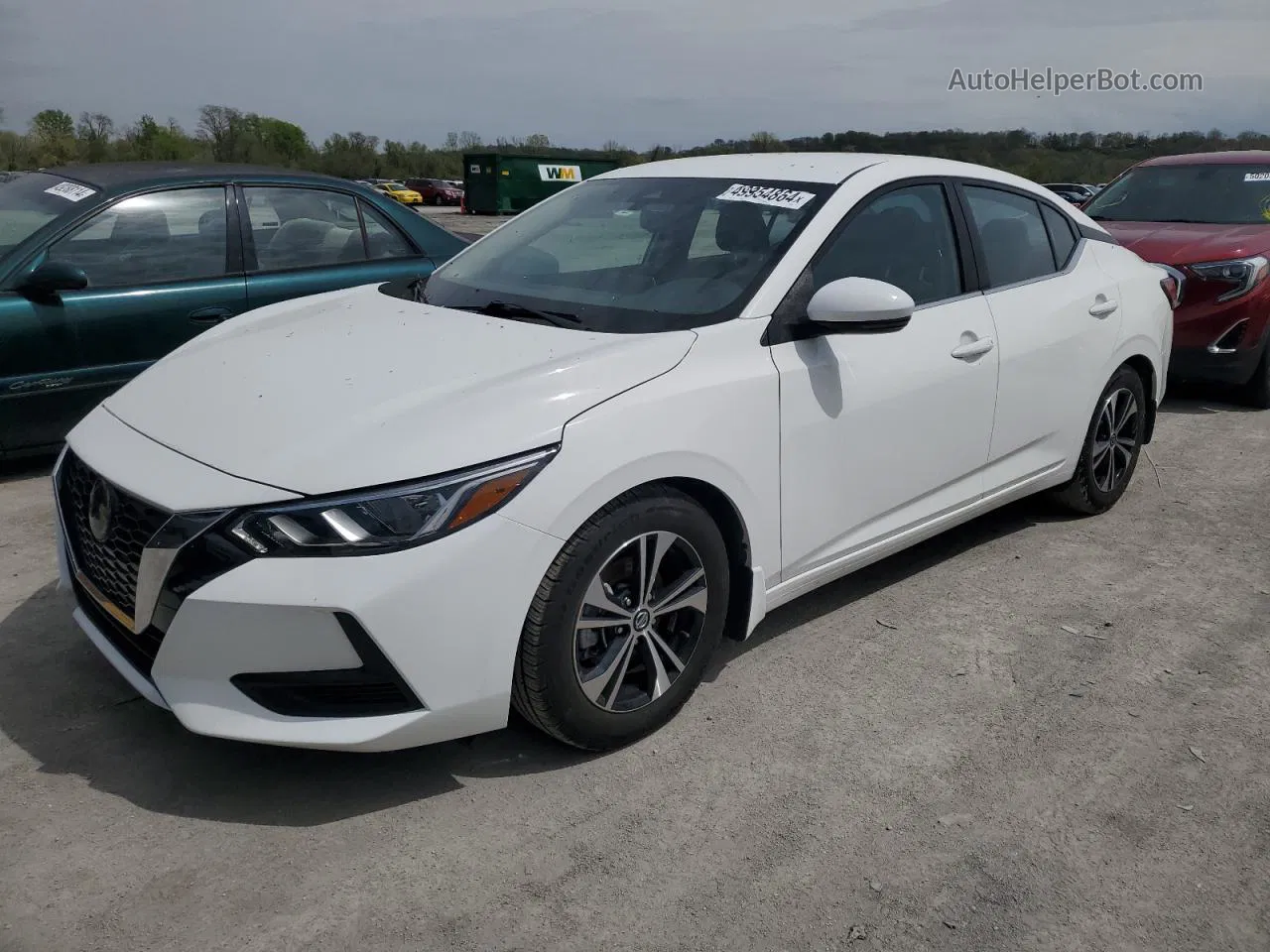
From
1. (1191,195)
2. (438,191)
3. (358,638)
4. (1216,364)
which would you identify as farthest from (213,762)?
(438,191)

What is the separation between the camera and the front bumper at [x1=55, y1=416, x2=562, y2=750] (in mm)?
2447

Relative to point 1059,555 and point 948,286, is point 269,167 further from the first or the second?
point 1059,555

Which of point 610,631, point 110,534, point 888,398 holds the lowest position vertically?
point 610,631

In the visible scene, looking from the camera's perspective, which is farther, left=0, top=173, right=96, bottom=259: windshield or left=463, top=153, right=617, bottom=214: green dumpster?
left=463, top=153, right=617, bottom=214: green dumpster

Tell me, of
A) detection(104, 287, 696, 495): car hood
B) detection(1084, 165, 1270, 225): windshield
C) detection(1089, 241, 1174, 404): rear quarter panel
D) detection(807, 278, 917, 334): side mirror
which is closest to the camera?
detection(104, 287, 696, 495): car hood

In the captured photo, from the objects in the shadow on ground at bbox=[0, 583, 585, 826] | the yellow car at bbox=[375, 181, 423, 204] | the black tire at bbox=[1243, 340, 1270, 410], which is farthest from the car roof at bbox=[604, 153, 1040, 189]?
the yellow car at bbox=[375, 181, 423, 204]

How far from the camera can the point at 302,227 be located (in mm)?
5801

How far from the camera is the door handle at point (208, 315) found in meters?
5.33

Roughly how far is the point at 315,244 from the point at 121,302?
41.8 inches

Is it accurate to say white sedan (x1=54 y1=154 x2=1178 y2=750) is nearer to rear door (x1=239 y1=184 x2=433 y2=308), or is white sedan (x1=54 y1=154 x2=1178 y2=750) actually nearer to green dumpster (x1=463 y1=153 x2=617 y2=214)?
rear door (x1=239 y1=184 x2=433 y2=308)

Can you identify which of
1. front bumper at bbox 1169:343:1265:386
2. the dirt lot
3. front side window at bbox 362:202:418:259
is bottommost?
the dirt lot

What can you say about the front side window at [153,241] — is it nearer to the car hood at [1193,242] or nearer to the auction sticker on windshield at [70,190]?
the auction sticker on windshield at [70,190]

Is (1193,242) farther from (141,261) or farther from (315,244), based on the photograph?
(141,261)

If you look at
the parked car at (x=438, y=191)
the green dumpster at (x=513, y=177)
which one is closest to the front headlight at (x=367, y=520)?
the green dumpster at (x=513, y=177)
